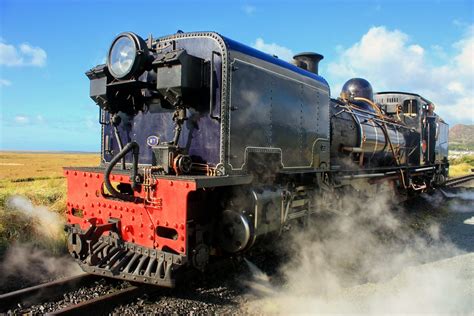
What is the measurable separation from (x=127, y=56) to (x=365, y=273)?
13.8 feet

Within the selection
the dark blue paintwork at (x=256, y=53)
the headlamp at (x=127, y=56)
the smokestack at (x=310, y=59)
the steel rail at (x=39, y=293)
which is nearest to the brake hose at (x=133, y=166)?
the headlamp at (x=127, y=56)

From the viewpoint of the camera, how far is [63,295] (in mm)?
4262

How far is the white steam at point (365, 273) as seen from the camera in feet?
13.7

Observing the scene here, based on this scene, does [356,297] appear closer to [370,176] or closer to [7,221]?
[370,176]

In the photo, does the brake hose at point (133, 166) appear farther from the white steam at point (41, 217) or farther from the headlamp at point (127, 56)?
the white steam at point (41, 217)

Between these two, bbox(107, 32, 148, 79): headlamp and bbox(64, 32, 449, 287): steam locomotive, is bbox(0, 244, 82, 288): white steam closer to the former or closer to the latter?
bbox(64, 32, 449, 287): steam locomotive

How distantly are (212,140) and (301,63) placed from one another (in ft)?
10.3

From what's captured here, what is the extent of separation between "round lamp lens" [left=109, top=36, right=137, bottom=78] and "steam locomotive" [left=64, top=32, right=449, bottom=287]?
0.04 ft

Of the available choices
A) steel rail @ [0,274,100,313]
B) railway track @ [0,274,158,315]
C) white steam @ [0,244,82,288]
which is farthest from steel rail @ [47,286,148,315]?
white steam @ [0,244,82,288]

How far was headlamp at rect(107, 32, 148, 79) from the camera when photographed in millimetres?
4312

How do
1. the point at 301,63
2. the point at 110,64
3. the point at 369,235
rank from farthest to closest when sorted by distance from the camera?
the point at 369,235 → the point at 301,63 → the point at 110,64

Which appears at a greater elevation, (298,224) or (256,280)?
(298,224)

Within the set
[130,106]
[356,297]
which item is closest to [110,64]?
[130,106]

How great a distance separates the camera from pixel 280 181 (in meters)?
5.30
